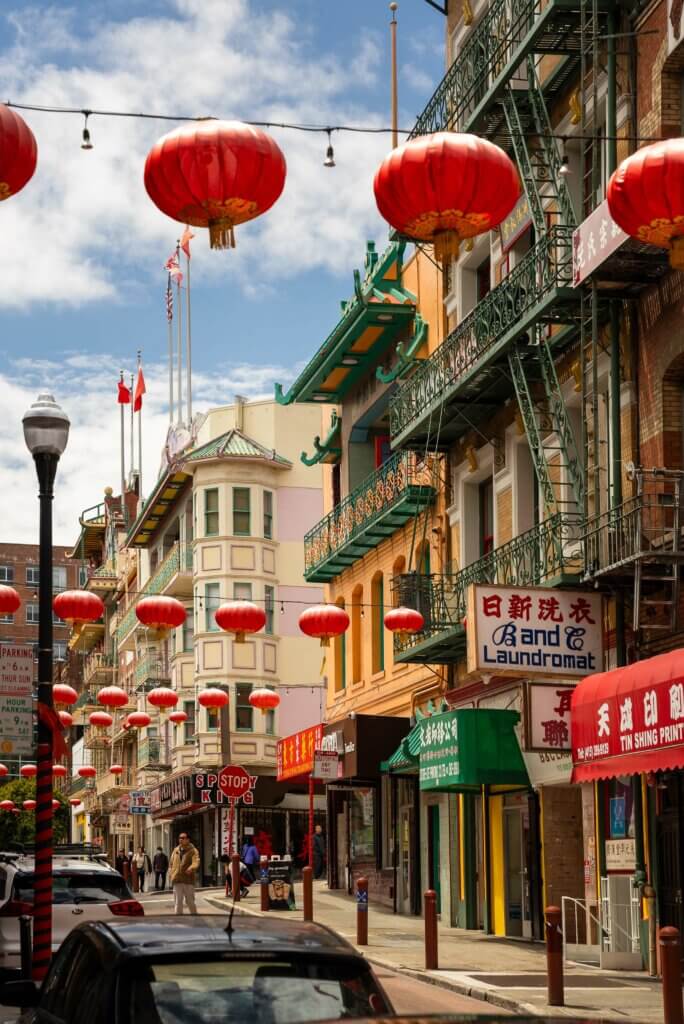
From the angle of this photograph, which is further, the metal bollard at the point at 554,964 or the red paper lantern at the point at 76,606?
the red paper lantern at the point at 76,606

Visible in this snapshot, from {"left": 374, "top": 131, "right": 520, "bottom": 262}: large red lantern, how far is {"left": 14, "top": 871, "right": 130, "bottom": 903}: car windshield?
8.31m

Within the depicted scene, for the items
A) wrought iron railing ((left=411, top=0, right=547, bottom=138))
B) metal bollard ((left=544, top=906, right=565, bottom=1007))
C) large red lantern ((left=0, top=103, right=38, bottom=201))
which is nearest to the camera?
large red lantern ((left=0, top=103, right=38, bottom=201))

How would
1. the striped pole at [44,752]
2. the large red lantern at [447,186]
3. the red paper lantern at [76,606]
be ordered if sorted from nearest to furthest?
the large red lantern at [447,186] < the striped pole at [44,752] < the red paper lantern at [76,606]

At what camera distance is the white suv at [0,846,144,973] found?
57.0ft

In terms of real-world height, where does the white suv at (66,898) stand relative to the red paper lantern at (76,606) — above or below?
below

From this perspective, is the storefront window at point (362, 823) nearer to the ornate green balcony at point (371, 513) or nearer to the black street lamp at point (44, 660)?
the ornate green balcony at point (371, 513)

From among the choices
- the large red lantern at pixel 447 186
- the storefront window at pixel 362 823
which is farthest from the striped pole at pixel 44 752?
the storefront window at pixel 362 823

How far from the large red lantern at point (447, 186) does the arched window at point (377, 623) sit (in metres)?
24.9

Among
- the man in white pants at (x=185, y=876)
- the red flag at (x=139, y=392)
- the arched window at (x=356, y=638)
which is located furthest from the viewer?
the red flag at (x=139, y=392)

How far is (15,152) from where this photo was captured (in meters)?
11.6

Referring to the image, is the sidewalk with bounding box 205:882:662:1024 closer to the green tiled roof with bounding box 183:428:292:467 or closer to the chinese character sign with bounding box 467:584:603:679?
the chinese character sign with bounding box 467:584:603:679

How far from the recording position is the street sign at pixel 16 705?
53.1ft

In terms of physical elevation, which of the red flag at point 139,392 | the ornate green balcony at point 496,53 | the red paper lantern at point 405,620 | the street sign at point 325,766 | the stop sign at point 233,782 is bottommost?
the stop sign at point 233,782

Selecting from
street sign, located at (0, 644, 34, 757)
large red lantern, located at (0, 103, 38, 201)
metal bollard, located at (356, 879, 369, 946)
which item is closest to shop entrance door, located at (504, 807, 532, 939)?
metal bollard, located at (356, 879, 369, 946)
